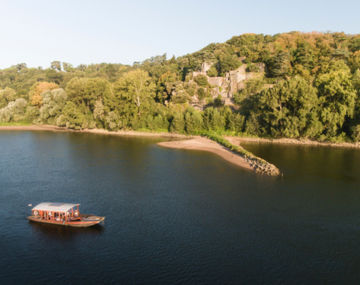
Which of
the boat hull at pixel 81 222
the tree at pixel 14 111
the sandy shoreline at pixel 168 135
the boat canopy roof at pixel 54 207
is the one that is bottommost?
the boat hull at pixel 81 222

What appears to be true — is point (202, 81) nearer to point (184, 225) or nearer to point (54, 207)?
point (184, 225)

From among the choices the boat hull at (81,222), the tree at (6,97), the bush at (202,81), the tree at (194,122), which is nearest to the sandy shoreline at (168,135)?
the tree at (194,122)

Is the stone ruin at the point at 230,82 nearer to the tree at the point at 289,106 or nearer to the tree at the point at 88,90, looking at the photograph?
the tree at the point at 289,106

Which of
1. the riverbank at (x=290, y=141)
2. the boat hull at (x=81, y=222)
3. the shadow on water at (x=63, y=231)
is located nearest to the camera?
the shadow on water at (x=63, y=231)

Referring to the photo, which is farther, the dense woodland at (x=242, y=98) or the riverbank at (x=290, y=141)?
the dense woodland at (x=242, y=98)

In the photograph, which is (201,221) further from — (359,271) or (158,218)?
(359,271)

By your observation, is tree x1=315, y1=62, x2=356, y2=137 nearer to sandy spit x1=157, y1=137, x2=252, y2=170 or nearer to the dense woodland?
the dense woodland

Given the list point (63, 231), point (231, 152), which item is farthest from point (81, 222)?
point (231, 152)
